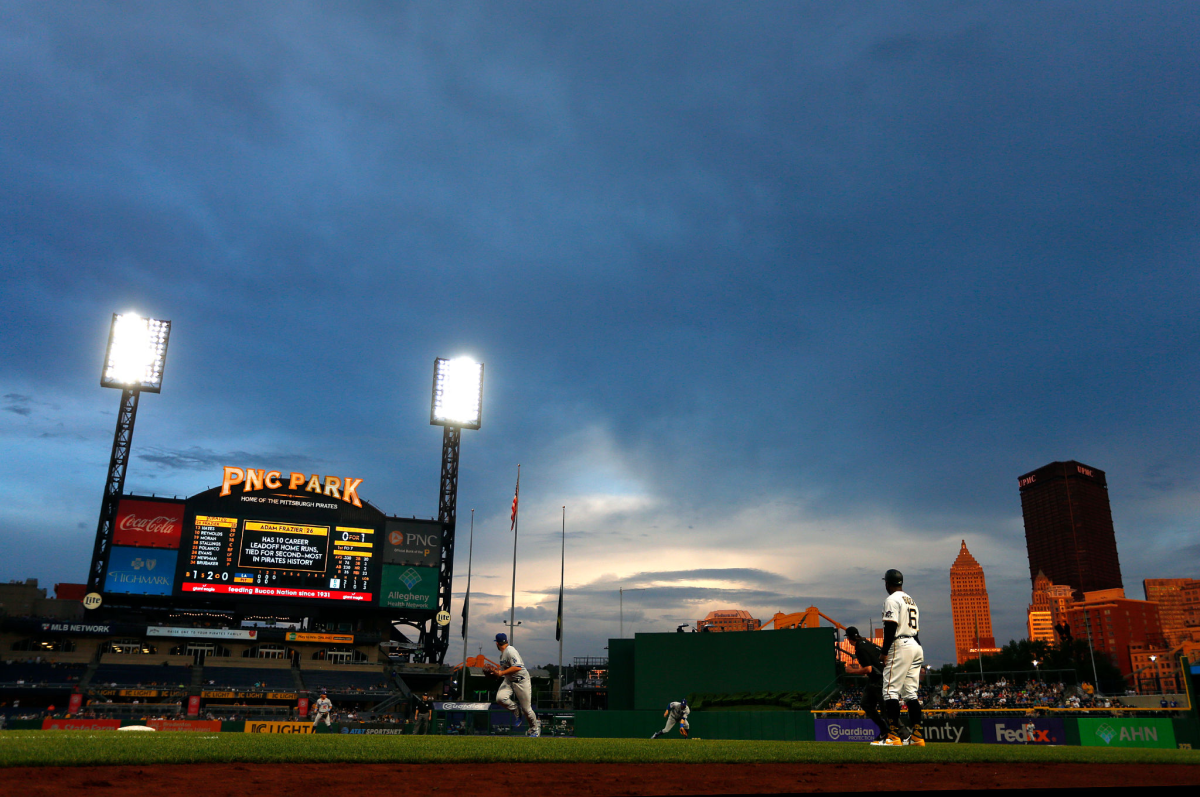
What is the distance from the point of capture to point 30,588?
227ft

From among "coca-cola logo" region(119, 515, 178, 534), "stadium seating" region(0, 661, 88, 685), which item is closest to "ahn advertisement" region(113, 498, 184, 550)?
"coca-cola logo" region(119, 515, 178, 534)

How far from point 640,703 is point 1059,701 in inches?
Result: 842

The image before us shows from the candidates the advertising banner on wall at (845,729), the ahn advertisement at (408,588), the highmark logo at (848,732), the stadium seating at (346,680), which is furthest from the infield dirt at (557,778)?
the ahn advertisement at (408,588)

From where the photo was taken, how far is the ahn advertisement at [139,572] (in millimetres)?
53219

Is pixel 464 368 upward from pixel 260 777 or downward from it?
upward

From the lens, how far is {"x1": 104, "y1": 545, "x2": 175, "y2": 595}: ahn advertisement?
5322 cm

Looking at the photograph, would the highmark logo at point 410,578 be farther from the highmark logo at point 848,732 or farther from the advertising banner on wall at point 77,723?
the highmark logo at point 848,732

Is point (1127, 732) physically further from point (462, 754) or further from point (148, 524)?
point (148, 524)

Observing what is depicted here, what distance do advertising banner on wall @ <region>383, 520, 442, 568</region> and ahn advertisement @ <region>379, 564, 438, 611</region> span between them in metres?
0.57

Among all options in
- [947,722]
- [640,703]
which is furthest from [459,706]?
[947,722]

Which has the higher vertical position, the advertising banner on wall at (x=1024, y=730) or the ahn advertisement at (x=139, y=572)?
the ahn advertisement at (x=139, y=572)

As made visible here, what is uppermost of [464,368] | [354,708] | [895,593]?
[464,368]

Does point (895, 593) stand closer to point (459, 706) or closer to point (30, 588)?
point (459, 706)

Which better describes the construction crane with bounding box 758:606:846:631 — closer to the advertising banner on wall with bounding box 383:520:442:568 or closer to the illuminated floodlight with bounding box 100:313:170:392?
the advertising banner on wall with bounding box 383:520:442:568
